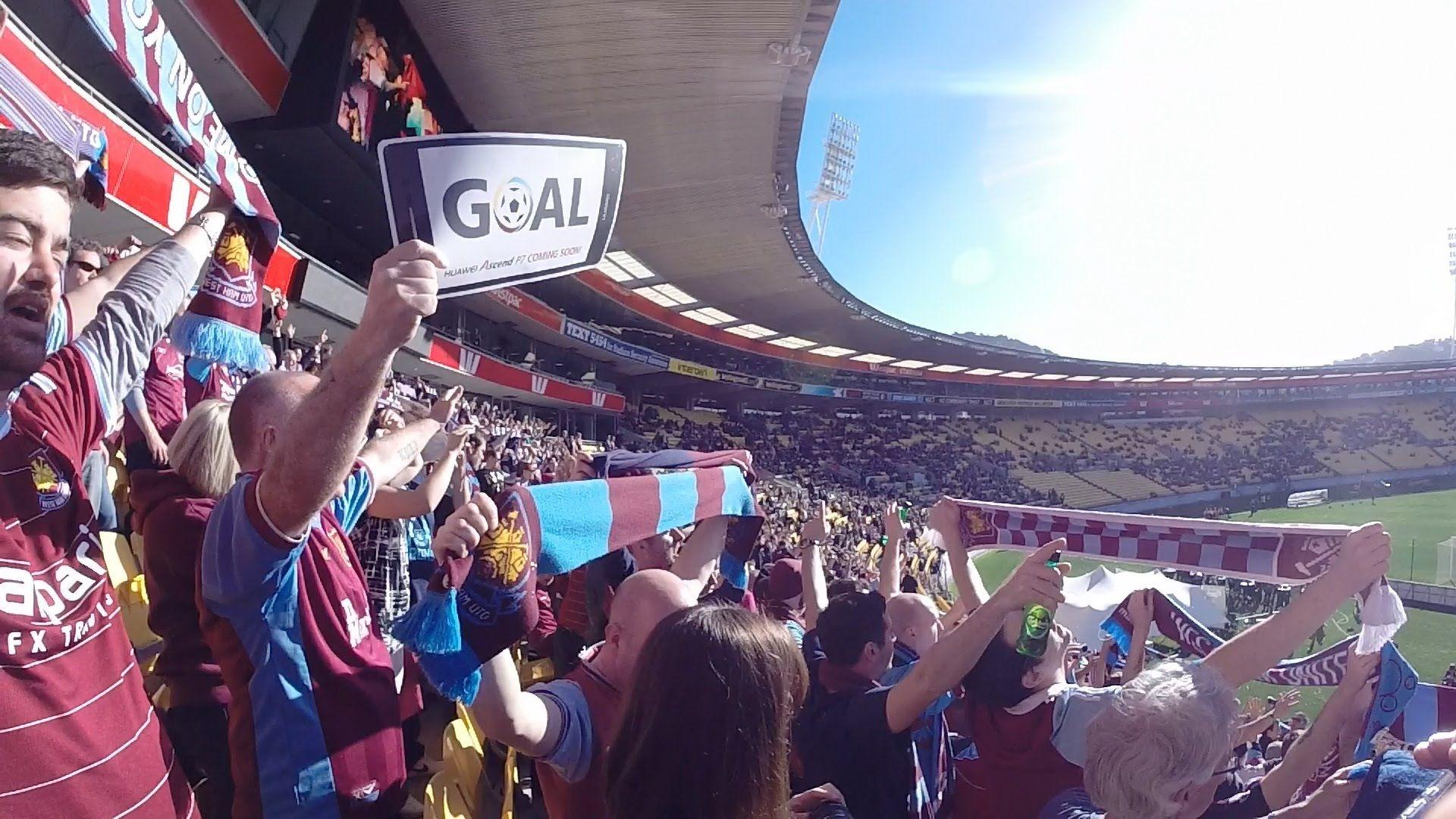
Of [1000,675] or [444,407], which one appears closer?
[1000,675]

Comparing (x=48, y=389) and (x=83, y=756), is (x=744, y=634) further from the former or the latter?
(x=48, y=389)

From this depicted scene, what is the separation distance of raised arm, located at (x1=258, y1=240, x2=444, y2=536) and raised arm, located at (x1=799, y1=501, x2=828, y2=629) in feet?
8.63

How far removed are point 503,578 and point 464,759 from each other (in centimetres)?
145

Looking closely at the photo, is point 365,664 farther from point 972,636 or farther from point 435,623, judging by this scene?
point 972,636

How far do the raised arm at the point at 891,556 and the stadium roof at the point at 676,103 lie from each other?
28.8ft

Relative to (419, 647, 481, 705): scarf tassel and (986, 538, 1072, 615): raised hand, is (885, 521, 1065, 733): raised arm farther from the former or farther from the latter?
(419, 647, 481, 705): scarf tassel

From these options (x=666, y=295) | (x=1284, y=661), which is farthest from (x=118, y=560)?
(x=666, y=295)

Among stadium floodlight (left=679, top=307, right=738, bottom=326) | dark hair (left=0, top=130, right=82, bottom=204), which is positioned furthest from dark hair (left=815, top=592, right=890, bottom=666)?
stadium floodlight (left=679, top=307, right=738, bottom=326)

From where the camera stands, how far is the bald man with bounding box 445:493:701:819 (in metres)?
1.41

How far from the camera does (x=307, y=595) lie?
1.64 metres

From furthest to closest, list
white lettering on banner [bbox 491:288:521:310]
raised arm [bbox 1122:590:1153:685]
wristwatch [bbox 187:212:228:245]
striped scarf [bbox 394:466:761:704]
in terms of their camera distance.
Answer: white lettering on banner [bbox 491:288:521:310]
raised arm [bbox 1122:590:1153:685]
wristwatch [bbox 187:212:228:245]
striped scarf [bbox 394:466:761:704]

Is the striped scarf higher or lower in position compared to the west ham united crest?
lower

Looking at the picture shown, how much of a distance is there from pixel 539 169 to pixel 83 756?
1.27 m

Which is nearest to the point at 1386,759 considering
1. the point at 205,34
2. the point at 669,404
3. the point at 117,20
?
the point at 117,20
